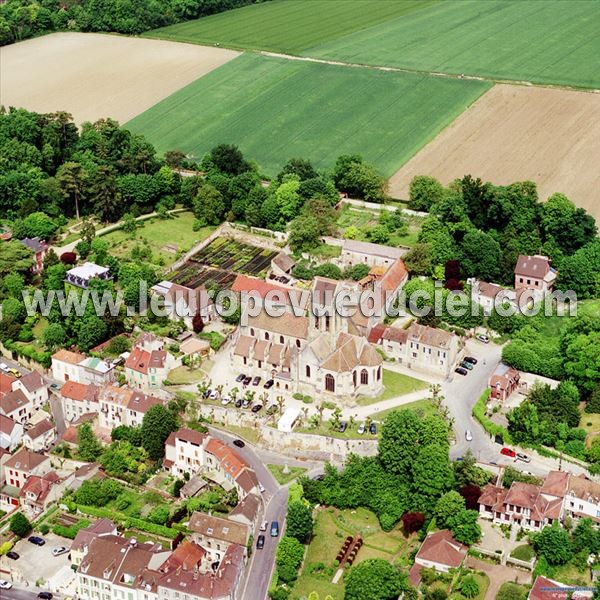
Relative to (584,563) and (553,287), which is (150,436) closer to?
(584,563)

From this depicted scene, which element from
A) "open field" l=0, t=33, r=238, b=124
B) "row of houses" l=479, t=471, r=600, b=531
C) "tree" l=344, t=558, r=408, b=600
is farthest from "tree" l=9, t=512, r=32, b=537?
"open field" l=0, t=33, r=238, b=124

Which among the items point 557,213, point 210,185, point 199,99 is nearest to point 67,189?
point 210,185

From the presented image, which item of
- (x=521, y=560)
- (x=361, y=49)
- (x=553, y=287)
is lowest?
(x=521, y=560)

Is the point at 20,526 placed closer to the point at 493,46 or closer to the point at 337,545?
the point at 337,545

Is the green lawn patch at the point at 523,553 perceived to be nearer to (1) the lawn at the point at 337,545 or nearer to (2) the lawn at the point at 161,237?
(1) the lawn at the point at 337,545

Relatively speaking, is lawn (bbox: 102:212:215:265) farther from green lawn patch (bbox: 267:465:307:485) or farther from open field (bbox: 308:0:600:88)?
open field (bbox: 308:0:600:88)

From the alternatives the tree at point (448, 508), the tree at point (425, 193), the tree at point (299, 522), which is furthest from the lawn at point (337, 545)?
the tree at point (425, 193)
